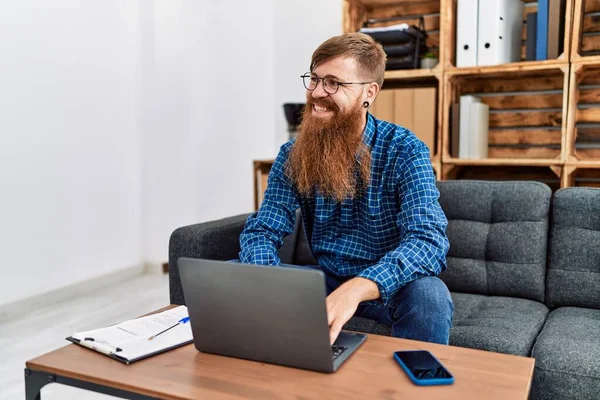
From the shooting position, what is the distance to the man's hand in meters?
1.10

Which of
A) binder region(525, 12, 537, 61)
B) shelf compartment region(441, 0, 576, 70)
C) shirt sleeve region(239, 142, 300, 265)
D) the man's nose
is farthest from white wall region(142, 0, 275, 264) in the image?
the man's nose

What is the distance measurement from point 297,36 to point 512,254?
8.16 feet

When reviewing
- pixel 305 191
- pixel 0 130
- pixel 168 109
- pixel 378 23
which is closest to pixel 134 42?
pixel 168 109

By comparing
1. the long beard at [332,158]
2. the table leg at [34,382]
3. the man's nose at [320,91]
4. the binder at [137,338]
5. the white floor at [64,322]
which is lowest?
the white floor at [64,322]

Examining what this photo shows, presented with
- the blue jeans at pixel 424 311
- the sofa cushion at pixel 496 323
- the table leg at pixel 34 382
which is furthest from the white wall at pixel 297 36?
the table leg at pixel 34 382

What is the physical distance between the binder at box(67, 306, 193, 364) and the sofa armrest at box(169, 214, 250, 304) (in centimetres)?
57

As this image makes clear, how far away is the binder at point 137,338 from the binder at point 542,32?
6.77ft

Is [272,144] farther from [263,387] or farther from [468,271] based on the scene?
[263,387]

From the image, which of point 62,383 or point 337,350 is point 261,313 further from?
point 62,383

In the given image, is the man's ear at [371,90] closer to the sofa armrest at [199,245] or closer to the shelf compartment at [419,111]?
the sofa armrest at [199,245]

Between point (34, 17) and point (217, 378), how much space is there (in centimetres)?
259

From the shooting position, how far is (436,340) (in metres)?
1.33

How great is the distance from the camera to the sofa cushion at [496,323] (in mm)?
1543

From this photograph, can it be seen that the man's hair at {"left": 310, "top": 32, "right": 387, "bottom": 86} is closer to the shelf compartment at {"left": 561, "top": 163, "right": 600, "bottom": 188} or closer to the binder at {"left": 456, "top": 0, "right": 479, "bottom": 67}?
the binder at {"left": 456, "top": 0, "right": 479, "bottom": 67}
